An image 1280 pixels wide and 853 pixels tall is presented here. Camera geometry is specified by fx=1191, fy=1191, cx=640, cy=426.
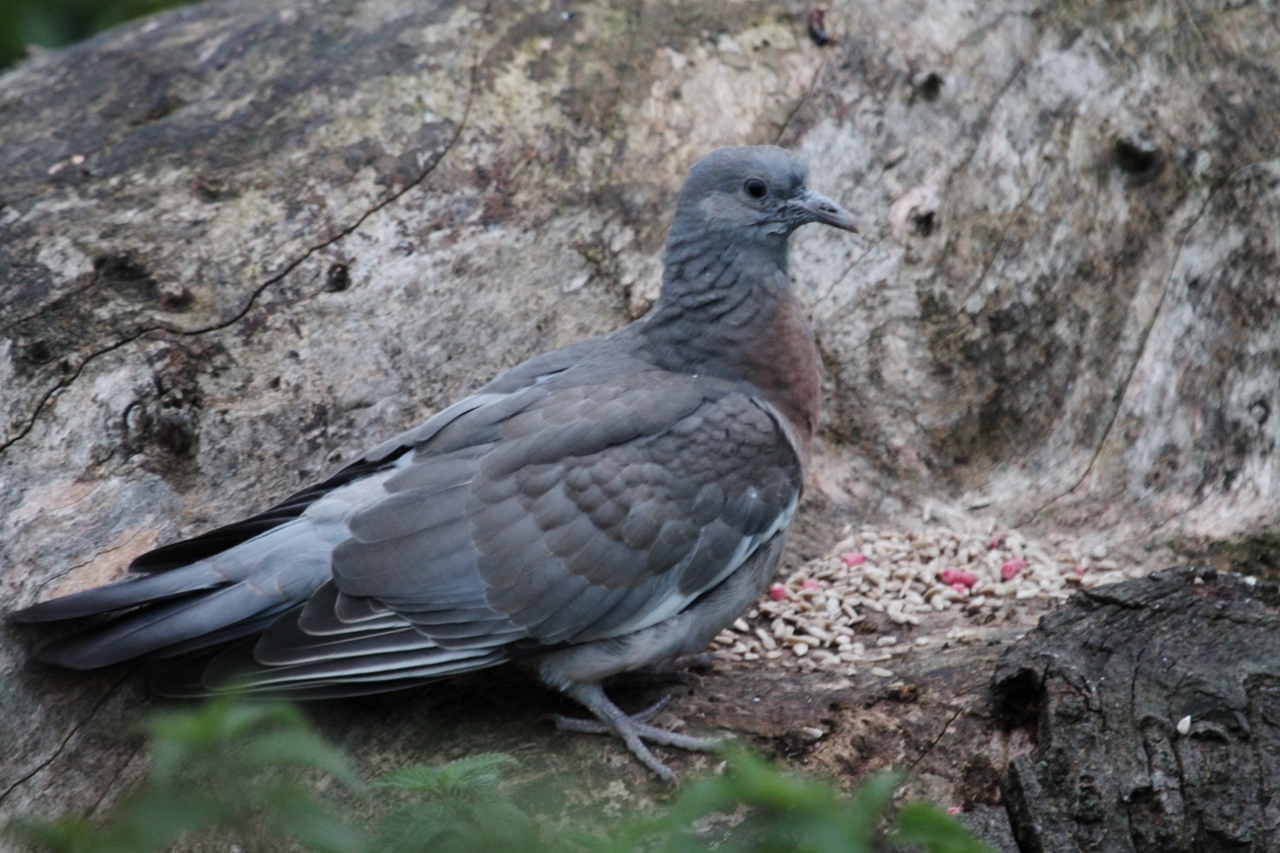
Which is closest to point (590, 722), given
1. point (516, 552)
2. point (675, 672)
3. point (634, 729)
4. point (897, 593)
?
point (634, 729)

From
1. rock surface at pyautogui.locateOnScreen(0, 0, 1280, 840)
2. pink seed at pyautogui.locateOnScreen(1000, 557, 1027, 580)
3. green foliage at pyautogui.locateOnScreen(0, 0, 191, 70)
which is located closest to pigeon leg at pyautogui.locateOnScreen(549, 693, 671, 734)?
rock surface at pyautogui.locateOnScreen(0, 0, 1280, 840)

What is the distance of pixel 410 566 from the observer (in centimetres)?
377

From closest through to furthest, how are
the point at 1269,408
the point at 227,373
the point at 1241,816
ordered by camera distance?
the point at 1241,816
the point at 227,373
the point at 1269,408

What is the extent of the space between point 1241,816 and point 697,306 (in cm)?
236

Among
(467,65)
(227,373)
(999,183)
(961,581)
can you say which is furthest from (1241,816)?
(467,65)

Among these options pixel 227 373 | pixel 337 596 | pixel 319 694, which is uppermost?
pixel 227 373

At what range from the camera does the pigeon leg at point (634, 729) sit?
3.74m

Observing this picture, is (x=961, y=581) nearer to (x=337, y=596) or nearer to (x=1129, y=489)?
(x=1129, y=489)

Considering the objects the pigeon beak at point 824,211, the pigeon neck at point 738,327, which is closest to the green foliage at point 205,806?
the pigeon neck at point 738,327

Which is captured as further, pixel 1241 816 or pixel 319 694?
pixel 319 694

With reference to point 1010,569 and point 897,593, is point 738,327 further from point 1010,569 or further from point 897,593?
point 1010,569

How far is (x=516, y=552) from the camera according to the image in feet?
12.5

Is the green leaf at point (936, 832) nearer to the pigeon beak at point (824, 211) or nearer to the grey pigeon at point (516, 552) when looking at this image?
the grey pigeon at point (516, 552)

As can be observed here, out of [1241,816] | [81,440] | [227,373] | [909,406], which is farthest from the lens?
[909,406]
